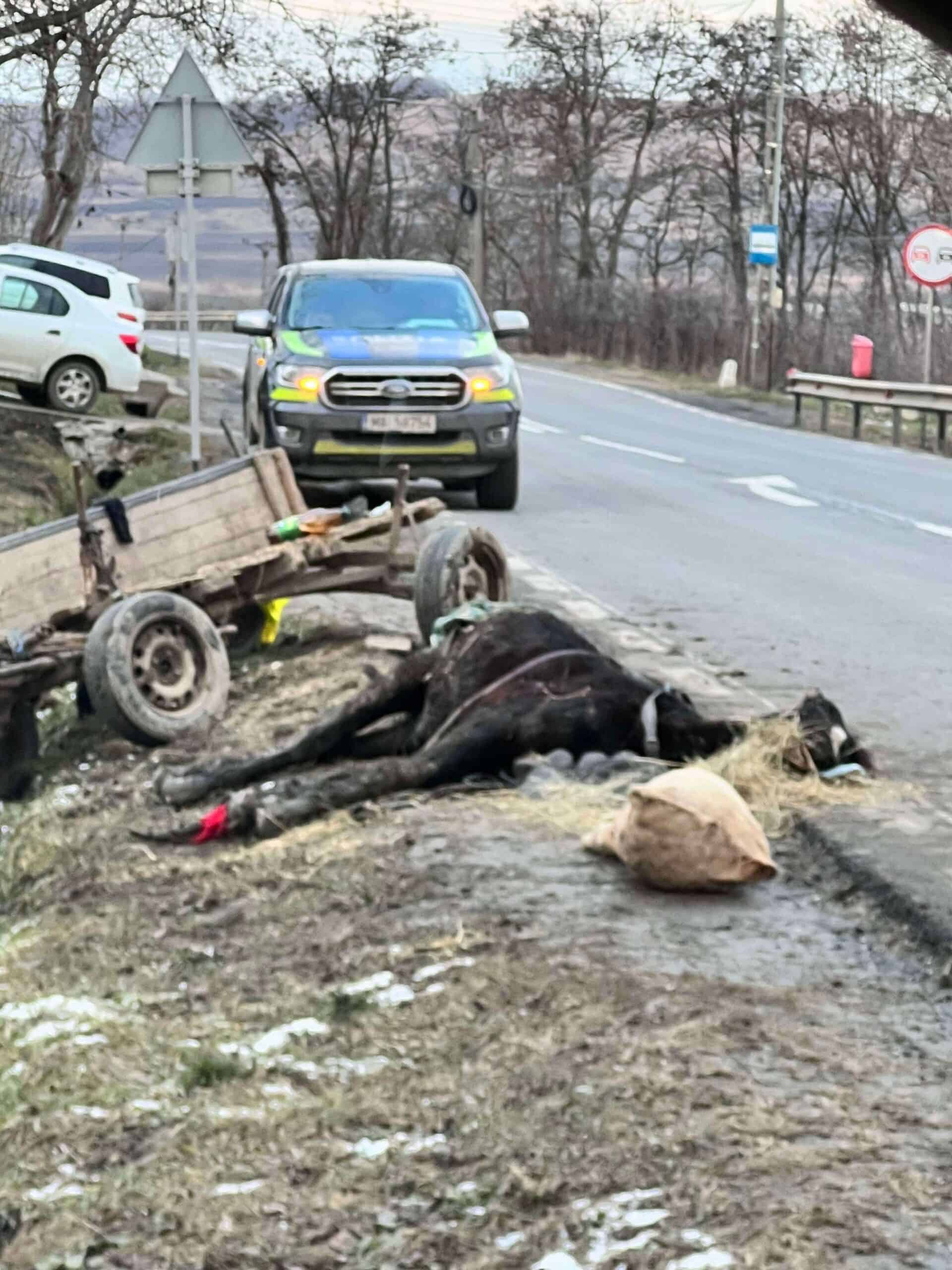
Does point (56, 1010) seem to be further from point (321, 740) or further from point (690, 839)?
point (321, 740)

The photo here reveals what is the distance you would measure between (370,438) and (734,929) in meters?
11.1

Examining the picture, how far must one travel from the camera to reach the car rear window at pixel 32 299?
2816cm

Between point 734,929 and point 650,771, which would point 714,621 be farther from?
point 734,929

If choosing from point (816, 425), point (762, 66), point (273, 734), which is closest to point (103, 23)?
point (816, 425)

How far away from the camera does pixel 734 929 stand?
5801mm

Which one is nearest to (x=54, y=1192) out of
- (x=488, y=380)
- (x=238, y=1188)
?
(x=238, y=1188)

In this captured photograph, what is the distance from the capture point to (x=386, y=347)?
16.8 meters

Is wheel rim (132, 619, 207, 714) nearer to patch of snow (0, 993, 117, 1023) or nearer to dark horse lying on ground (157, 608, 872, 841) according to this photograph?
dark horse lying on ground (157, 608, 872, 841)

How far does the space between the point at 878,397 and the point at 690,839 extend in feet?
76.2

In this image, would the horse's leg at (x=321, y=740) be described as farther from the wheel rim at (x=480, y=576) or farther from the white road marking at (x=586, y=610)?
the white road marking at (x=586, y=610)

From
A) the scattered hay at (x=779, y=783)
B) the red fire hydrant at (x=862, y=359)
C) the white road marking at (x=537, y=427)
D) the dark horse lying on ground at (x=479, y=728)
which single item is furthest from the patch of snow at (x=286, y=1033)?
the red fire hydrant at (x=862, y=359)

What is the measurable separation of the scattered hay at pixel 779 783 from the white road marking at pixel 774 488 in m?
11.3

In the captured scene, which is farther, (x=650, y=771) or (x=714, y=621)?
(x=714, y=621)

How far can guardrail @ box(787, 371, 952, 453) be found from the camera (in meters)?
26.9
